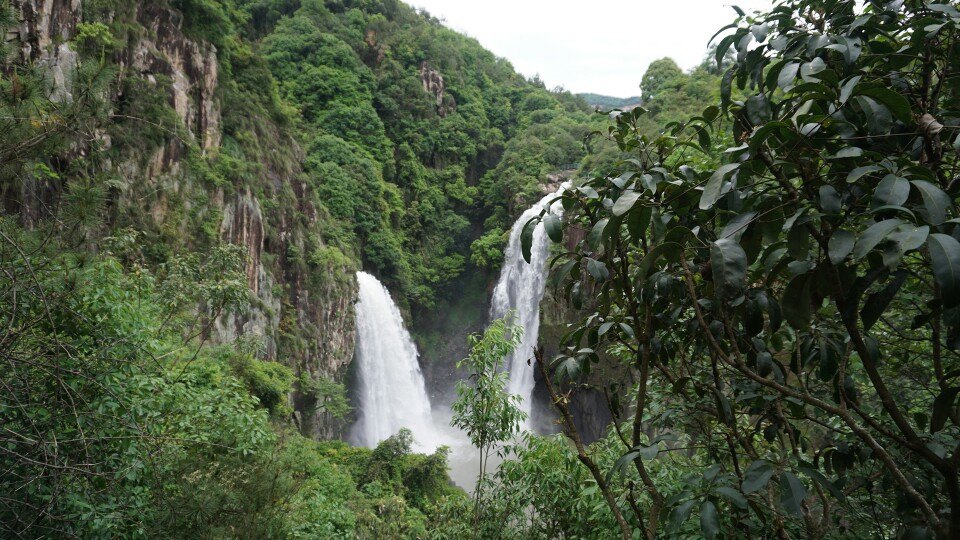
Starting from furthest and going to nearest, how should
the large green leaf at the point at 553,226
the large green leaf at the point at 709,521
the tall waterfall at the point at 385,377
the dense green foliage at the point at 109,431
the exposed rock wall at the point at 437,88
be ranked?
the exposed rock wall at the point at 437,88 < the tall waterfall at the point at 385,377 < the dense green foliage at the point at 109,431 < the large green leaf at the point at 553,226 < the large green leaf at the point at 709,521

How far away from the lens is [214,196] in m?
10.4

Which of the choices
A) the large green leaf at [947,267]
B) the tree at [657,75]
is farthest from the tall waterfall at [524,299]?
the large green leaf at [947,267]

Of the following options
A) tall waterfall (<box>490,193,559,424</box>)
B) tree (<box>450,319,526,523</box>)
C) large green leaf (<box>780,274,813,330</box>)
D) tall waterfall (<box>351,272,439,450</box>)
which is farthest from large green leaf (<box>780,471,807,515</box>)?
tall waterfall (<box>351,272,439,450</box>)

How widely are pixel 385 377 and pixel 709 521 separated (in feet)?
56.0

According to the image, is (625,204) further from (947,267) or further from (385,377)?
(385,377)

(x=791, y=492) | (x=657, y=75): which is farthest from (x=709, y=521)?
(x=657, y=75)

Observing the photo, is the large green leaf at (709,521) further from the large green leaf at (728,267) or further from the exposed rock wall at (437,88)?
the exposed rock wall at (437,88)

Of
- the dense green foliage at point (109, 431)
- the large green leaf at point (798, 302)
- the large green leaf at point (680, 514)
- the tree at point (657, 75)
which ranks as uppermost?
the tree at point (657, 75)

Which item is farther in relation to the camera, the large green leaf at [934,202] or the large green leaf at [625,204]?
the large green leaf at [625,204]

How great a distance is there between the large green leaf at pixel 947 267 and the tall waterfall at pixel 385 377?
16423 millimetres

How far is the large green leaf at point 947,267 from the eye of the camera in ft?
2.33

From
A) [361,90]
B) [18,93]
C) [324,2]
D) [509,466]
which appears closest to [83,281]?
[18,93]

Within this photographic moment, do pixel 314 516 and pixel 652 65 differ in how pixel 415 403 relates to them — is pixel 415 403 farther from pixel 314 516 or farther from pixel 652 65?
pixel 652 65

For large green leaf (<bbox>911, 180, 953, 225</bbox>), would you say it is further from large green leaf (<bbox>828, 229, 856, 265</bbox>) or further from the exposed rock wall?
the exposed rock wall
